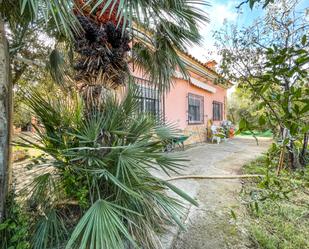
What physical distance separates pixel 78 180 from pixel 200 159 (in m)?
5.00

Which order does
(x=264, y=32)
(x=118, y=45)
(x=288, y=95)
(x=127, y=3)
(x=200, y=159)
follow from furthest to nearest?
(x=200, y=159), (x=264, y=32), (x=118, y=45), (x=127, y=3), (x=288, y=95)

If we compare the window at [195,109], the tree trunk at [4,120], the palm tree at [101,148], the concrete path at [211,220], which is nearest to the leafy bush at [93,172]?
the palm tree at [101,148]

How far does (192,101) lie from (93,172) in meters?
8.50

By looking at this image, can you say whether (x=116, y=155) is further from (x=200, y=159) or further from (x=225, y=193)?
(x=200, y=159)

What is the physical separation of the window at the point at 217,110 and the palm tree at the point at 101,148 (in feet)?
33.1

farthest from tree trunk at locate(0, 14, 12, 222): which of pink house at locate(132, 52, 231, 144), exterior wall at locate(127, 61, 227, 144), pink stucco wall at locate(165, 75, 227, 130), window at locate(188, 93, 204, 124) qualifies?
window at locate(188, 93, 204, 124)

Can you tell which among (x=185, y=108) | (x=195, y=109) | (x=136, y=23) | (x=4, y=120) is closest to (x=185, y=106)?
(x=185, y=108)

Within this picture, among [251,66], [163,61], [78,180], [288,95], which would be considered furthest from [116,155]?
[251,66]

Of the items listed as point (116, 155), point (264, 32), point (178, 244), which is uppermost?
point (264, 32)

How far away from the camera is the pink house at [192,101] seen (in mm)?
7596

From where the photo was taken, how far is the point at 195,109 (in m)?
10.4

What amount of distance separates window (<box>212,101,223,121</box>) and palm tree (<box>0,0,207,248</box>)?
10.1 meters

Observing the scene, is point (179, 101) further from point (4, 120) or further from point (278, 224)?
point (4, 120)

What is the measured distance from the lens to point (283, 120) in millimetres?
1131
